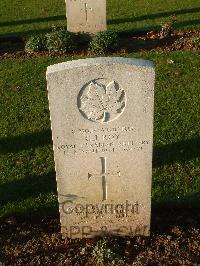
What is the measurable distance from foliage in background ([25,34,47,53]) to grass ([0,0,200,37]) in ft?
5.03

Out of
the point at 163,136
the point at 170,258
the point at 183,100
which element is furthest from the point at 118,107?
the point at 183,100

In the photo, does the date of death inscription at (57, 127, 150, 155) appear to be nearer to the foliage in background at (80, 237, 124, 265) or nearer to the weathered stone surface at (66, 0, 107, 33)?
the foliage in background at (80, 237, 124, 265)

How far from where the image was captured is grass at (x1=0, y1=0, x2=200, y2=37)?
12.2 m

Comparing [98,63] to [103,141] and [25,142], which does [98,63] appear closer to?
[103,141]

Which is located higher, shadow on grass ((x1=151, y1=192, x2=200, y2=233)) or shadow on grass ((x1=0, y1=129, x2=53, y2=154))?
shadow on grass ((x1=0, y1=129, x2=53, y2=154))

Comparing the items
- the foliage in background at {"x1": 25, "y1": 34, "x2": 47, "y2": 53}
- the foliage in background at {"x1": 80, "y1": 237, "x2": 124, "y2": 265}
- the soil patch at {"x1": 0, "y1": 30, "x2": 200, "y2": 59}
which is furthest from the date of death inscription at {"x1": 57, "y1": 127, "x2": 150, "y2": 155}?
the foliage in background at {"x1": 25, "y1": 34, "x2": 47, "y2": 53}

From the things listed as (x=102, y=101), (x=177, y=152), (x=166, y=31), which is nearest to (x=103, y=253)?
(x=102, y=101)

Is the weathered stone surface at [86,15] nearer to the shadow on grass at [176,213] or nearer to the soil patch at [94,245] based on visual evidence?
the shadow on grass at [176,213]

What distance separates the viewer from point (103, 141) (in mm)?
4633

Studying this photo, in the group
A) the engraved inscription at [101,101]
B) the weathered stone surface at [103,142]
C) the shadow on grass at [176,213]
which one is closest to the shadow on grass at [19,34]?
the shadow on grass at [176,213]

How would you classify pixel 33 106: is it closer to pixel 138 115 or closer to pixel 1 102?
pixel 1 102

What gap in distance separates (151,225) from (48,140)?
97.8 inches

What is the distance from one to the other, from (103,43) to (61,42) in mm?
919

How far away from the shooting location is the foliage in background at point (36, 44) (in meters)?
10.5
